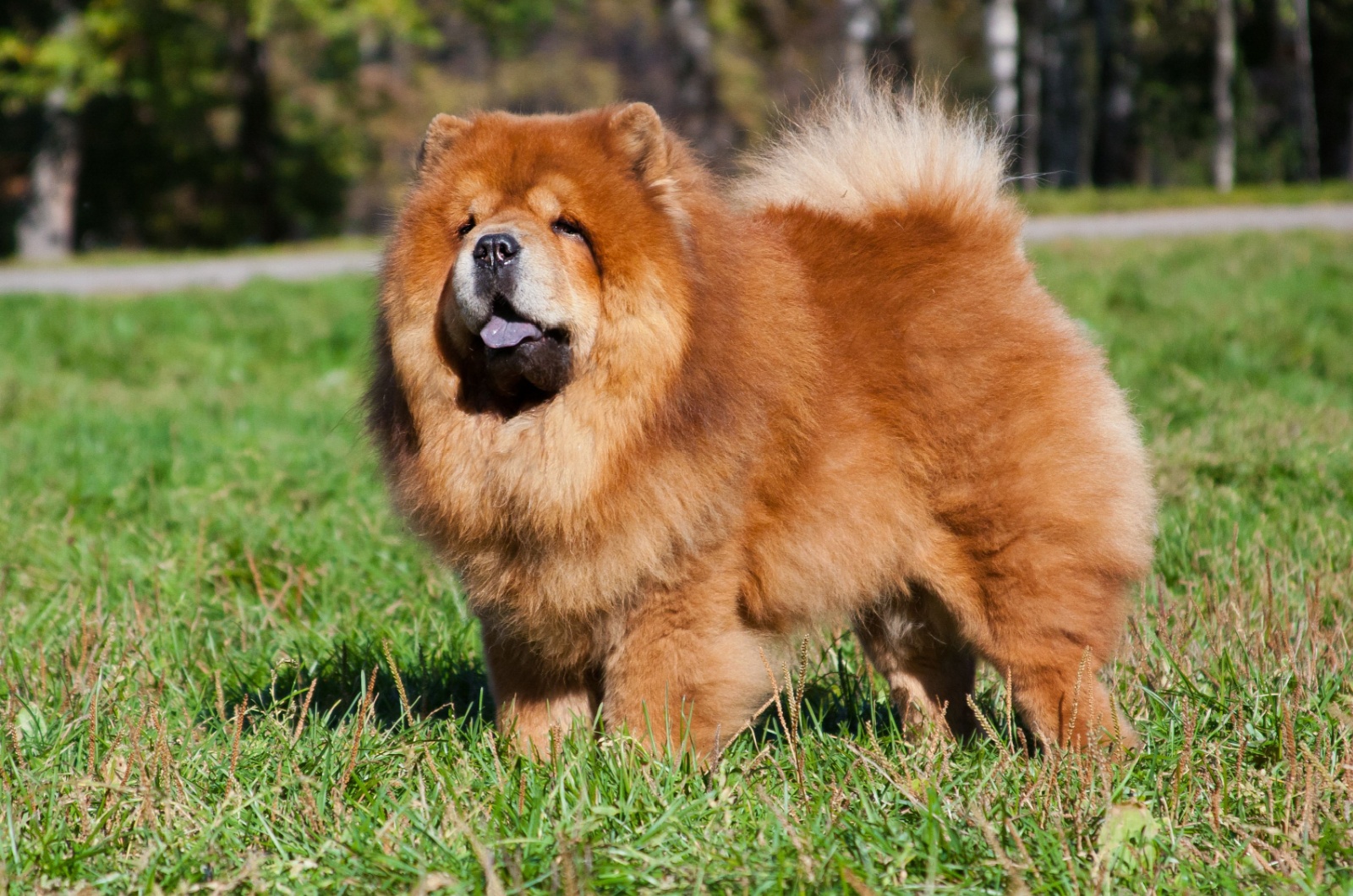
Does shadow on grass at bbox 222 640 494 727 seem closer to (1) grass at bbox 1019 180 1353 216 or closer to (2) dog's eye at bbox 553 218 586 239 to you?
(2) dog's eye at bbox 553 218 586 239

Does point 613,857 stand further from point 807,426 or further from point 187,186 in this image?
point 187,186

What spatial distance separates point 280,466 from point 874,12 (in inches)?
612

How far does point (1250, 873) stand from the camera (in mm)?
2273

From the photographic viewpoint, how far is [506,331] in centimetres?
267

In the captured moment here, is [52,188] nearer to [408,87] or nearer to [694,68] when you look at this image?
[408,87]

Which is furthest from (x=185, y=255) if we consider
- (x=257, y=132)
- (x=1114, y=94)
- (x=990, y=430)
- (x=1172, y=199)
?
(x=990, y=430)

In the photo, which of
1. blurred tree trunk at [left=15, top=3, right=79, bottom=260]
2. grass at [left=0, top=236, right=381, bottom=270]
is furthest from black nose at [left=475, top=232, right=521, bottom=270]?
→ blurred tree trunk at [left=15, top=3, right=79, bottom=260]

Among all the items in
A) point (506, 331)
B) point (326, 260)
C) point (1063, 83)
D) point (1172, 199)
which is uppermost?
point (1063, 83)

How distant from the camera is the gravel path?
12.0 meters

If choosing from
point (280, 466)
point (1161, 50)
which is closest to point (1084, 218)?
point (280, 466)

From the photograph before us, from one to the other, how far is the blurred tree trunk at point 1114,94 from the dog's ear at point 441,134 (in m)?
18.3

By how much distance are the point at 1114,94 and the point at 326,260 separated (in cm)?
1245

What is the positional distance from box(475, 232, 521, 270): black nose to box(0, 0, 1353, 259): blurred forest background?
38.5 ft

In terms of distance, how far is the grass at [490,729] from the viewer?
231cm
